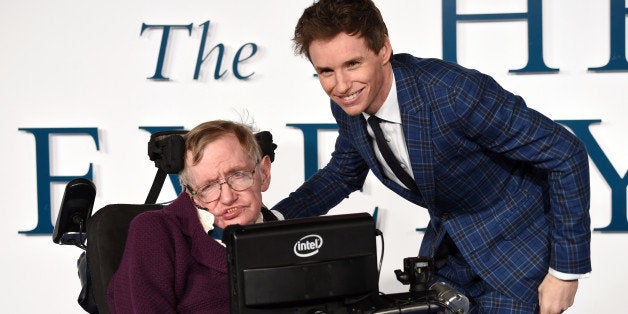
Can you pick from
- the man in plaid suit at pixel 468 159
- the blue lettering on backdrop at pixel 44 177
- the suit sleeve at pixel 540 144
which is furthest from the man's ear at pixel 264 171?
the blue lettering on backdrop at pixel 44 177

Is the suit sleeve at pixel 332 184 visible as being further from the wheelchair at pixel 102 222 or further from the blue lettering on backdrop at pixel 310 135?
the blue lettering on backdrop at pixel 310 135

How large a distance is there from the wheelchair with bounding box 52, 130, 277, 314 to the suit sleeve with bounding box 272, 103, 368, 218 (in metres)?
0.20

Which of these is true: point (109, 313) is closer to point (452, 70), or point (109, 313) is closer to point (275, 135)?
point (452, 70)

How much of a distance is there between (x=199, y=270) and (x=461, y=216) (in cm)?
67

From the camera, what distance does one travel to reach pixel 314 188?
245cm

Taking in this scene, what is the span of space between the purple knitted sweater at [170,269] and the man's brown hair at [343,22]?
484 mm

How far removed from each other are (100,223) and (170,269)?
0.27 metres

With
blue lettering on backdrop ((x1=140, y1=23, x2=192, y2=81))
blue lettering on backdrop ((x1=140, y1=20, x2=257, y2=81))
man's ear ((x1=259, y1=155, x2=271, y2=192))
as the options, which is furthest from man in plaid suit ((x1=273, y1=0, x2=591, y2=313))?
blue lettering on backdrop ((x1=140, y1=23, x2=192, y2=81))

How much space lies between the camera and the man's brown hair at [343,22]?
6.42 feet

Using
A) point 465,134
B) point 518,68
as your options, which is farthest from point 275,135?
point 465,134

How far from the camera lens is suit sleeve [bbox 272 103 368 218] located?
2383mm

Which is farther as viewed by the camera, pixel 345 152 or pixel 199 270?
pixel 345 152

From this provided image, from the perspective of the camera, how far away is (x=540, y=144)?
201 cm

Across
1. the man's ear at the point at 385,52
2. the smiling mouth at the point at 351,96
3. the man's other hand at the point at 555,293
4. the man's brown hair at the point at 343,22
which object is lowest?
the man's other hand at the point at 555,293
